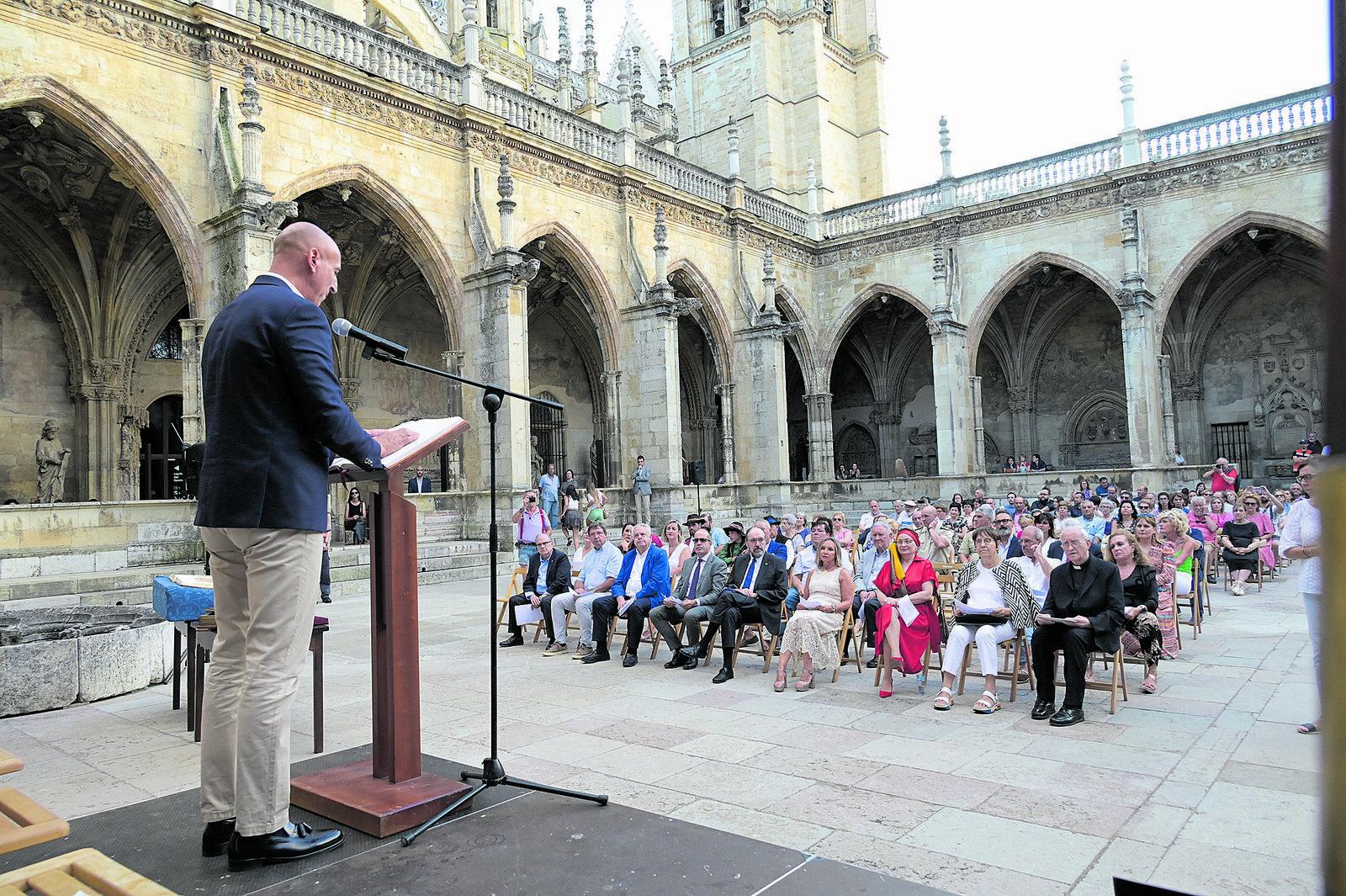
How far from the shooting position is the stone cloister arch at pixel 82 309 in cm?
1417

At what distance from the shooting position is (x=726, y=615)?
6387mm

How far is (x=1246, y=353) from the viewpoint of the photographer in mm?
22312

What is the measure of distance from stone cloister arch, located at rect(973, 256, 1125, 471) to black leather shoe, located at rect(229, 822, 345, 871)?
2373cm

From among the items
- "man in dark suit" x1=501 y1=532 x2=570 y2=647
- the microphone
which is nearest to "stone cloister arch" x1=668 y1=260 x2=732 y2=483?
"man in dark suit" x1=501 y1=532 x2=570 y2=647

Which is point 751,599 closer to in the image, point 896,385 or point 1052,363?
point 1052,363

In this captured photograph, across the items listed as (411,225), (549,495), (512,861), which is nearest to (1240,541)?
(549,495)

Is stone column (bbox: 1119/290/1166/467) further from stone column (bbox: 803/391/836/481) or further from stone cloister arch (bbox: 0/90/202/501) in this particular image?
stone cloister arch (bbox: 0/90/202/501)

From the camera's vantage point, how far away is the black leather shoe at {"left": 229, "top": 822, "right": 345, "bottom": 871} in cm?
267

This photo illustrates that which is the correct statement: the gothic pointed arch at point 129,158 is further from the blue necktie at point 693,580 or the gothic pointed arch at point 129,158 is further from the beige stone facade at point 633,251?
the blue necktie at point 693,580

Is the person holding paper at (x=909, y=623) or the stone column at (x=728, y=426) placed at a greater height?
the stone column at (x=728, y=426)

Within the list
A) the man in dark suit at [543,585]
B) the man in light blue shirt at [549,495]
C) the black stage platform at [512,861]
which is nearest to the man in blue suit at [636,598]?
the man in dark suit at [543,585]

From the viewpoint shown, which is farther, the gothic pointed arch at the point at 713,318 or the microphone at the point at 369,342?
the gothic pointed arch at the point at 713,318

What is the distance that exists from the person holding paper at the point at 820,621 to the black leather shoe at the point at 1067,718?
59.2 inches

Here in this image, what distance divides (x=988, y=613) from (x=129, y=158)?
11.9 metres
